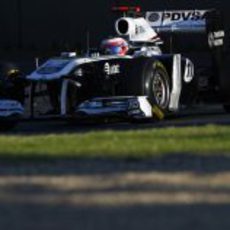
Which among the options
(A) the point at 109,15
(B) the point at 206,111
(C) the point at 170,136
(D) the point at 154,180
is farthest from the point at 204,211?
(A) the point at 109,15

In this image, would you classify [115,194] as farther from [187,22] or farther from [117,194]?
[187,22]

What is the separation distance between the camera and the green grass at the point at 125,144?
11.5 meters

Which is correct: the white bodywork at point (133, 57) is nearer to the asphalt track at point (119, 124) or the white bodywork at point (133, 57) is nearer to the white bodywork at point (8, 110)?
the asphalt track at point (119, 124)

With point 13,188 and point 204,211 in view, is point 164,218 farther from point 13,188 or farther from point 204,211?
point 13,188

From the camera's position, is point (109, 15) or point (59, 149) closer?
point (59, 149)

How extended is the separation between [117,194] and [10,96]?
9239 millimetres

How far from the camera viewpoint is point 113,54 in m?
18.3

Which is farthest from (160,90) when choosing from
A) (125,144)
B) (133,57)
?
(125,144)

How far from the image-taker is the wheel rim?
1764 cm

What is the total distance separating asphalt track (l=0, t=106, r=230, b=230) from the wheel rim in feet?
21.6

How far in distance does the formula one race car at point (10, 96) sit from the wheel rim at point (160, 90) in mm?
2494

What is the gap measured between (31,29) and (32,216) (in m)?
25.7

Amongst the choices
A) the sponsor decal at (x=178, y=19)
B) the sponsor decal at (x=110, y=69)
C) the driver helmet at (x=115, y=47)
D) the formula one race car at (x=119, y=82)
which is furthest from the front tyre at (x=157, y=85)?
the sponsor decal at (x=178, y=19)

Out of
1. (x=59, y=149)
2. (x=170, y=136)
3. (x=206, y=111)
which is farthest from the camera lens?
(x=206, y=111)
